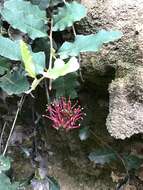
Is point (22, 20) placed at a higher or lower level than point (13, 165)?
higher

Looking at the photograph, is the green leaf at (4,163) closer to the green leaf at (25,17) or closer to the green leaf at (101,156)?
the green leaf at (101,156)

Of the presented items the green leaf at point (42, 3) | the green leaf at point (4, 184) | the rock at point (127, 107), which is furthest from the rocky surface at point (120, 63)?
the green leaf at point (4, 184)

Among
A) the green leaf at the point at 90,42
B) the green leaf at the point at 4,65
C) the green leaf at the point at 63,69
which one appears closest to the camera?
the green leaf at the point at 63,69

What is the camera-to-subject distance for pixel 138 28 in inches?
44.8

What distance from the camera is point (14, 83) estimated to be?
113cm

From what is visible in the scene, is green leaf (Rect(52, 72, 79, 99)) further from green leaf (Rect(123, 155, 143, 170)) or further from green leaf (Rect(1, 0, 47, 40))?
green leaf (Rect(123, 155, 143, 170))

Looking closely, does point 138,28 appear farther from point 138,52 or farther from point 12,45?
point 12,45

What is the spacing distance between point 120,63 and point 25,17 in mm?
281

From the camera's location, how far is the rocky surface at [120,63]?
1.08 metres

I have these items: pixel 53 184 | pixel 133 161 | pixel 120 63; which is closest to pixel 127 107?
pixel 120 63

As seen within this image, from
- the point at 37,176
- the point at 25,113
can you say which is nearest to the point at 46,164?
the point at 37,176

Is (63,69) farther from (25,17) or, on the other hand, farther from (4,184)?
(4,184)

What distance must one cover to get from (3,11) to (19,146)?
42cm

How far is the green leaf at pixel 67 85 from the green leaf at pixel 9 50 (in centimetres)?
16
